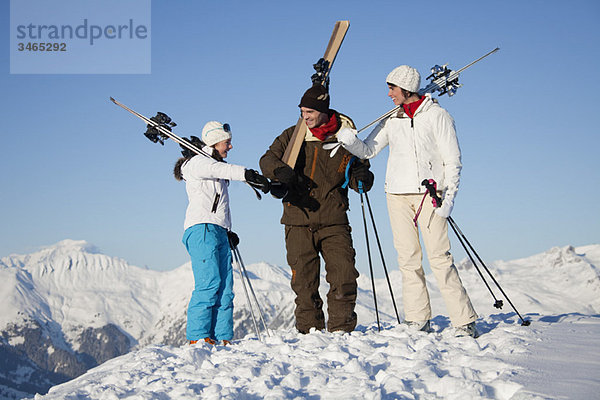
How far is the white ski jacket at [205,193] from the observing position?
7.03m

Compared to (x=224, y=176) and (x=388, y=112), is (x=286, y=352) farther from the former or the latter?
(x=388, y=112)

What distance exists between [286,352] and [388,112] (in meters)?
3.39

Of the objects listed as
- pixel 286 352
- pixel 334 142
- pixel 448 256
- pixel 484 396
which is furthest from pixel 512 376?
pixel 334 142

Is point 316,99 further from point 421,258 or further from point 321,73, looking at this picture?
point 421,258

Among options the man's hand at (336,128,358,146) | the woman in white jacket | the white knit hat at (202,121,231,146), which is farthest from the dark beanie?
the white knit hat at (202,121,231,146)

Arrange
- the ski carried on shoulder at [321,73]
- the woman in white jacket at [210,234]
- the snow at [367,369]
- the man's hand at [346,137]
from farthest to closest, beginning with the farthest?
the woman in white jacket at [210,234]
the ski carried on shoulder at [321,73]
the man's hand at [346,137]
the snow at [367,369]

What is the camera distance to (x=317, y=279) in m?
7.12

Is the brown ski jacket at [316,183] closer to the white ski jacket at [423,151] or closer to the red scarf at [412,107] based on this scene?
the white ski jacket at [423,151]

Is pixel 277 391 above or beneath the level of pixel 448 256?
beneath

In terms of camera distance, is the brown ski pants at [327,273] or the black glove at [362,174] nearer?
the brown ski pants at [327,273]

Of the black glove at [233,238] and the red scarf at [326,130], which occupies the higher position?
the red scarf at [326,130]

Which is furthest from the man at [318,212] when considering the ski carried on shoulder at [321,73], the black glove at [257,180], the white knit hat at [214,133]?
the white knit hat at [214,133]

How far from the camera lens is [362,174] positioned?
6957 mm

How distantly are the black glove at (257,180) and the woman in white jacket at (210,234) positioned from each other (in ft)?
0.06
